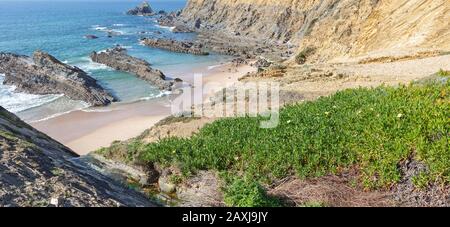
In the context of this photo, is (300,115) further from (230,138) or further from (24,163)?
(24,163)

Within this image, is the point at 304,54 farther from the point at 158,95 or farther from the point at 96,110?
the point at 96,110

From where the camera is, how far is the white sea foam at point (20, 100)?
90.5 ft

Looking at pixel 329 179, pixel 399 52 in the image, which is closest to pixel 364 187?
pixel 329 179

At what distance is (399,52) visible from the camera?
69.8ft

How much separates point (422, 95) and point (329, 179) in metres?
3.54

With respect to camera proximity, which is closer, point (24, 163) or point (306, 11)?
point (24, 163)

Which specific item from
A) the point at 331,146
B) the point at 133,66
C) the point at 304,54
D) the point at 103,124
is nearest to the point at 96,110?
the point at 103,124

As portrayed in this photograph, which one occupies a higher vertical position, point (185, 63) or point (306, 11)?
point (306, 11)

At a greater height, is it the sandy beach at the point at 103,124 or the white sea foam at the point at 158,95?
the white sea foam at the point at 158,95

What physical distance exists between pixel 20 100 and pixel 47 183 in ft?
84.9

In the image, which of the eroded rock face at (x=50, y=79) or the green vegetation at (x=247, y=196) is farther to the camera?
the eroded rock face at (x=50, y=79)

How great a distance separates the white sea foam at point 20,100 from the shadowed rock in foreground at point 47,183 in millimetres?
21445

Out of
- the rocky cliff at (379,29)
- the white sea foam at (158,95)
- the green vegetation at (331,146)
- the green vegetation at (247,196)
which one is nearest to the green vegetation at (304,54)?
the rocky cliff at (379,29)

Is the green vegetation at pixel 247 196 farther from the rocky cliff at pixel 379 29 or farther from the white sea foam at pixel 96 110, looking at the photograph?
the white sea foam at pixel 96 110
